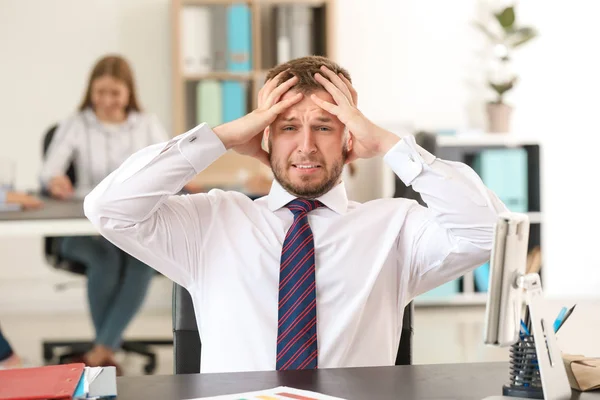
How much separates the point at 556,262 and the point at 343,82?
394cm

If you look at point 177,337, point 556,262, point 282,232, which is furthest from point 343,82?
point 556,262

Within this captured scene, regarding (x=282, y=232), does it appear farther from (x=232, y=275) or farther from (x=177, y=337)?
(x=177, y=337)

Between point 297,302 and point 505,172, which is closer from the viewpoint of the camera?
point 297,302

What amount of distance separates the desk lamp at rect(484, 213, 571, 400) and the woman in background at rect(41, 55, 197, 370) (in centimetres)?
264

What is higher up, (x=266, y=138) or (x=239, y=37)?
(x=239, y=37)

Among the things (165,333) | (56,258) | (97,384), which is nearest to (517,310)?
(97,384)

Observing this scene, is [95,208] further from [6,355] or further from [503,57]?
[503,57]

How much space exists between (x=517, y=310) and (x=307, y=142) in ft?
2.34

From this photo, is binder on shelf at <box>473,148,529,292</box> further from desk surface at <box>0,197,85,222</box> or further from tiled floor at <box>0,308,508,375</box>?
desk surface at <box>0,197,85,222</box>

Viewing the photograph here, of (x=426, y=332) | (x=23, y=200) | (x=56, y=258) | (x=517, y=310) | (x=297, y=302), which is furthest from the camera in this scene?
(x=426, y=332)

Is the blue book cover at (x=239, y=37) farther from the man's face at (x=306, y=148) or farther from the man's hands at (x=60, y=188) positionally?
the man's face at (x=306, y=148)

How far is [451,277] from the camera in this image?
1919 mm

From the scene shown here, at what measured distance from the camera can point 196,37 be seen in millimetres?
4895

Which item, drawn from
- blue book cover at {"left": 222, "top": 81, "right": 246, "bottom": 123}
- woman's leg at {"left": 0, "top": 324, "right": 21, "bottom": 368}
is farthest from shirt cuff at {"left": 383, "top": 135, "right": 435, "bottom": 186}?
blue book cover at {"left": 222, "top": 81, "right": 246, "bottom": 123}
